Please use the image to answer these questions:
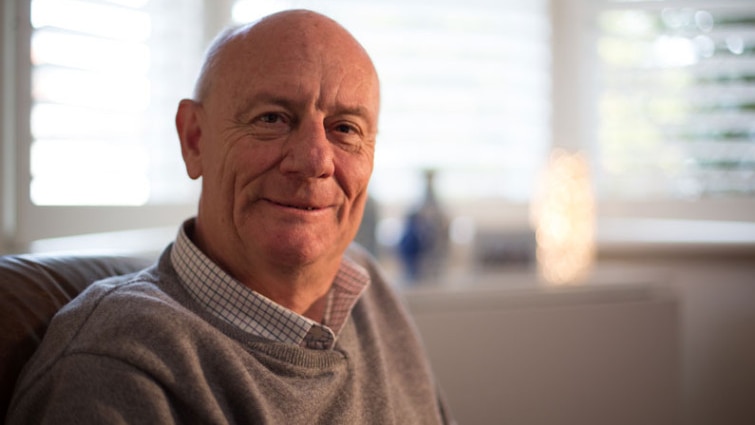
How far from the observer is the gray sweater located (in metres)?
0.80

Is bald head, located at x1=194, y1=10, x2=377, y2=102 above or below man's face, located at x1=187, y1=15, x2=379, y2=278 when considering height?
above

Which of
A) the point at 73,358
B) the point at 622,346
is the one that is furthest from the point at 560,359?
the point at 73,358

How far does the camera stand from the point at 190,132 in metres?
1.08

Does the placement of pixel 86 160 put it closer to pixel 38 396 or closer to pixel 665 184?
pixel 38 396

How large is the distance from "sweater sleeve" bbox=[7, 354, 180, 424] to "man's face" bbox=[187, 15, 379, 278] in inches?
10.3

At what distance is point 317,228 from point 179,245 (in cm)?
20

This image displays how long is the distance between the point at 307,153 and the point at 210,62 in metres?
0.20

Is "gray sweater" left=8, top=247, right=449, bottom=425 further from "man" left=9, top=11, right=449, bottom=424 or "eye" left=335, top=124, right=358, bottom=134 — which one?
"eye" left=335, top=124, right=358, bottom=134

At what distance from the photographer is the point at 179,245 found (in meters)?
1.03

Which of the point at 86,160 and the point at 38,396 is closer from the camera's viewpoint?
the point at 38,396

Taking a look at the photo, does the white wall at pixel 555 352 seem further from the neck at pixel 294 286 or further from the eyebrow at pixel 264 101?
the eyebrow at pixel 264 101

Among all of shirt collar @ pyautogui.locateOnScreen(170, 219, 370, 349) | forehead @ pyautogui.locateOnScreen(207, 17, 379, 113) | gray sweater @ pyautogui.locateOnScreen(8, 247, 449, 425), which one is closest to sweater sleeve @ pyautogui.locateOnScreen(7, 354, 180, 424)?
gray sweater @ pyautogui.locateOnScreen(8, 247, 449, 425)

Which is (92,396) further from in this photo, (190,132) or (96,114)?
(96,114)

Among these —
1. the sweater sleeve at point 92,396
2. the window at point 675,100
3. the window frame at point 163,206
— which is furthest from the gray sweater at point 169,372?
the window at point 675,100
